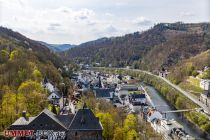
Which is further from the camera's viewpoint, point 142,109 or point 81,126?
point 142,109

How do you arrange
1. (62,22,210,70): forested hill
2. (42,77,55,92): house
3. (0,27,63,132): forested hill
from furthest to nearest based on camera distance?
(62,22,210,70): forested hill → (42,77,55,92): house → (0,27,63,132): forested hill

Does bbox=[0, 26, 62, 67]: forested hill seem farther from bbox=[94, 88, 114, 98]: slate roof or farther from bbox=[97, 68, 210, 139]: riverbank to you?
bbox=[97, 68, 210, 139]: riverbank

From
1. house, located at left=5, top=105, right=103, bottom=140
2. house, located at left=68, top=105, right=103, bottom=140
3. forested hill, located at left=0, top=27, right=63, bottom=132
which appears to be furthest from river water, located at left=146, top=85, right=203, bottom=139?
house, located at left=5, top=105, right=103, bottom=140

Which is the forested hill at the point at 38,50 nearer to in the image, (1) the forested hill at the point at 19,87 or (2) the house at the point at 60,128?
(1) the forested hill at the point at 19,87

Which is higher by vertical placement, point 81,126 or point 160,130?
point 81,126

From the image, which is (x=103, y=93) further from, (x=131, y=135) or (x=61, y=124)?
(x=61, y=124)

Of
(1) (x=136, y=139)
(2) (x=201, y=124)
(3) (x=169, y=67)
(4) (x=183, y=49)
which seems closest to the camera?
(1) (x=136, y=139)

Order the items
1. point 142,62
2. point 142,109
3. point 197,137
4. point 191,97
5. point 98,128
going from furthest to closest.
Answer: point 142,62
point 191,97
point 142,109
point 197,137
point 98,128

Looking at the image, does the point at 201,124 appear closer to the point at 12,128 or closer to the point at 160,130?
the point at 160,130

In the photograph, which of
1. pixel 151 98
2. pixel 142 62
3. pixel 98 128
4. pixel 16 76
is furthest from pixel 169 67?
pixel 98 128

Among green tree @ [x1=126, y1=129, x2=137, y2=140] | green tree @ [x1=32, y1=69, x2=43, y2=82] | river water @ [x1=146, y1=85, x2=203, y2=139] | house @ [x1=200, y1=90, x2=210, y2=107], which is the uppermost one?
green tree @ [x1=32, y1=69, x2=43, y2=82]
